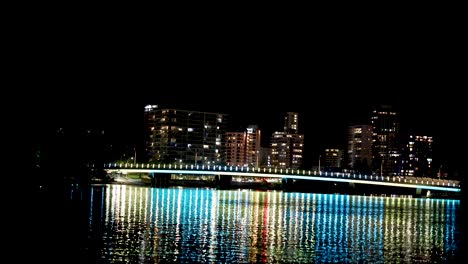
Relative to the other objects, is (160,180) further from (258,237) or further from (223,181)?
(258,237)

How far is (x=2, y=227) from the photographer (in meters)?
41.0

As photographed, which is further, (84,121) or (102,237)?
(84,121)

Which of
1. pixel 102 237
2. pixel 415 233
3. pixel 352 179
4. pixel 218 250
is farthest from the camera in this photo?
pixel 352 179

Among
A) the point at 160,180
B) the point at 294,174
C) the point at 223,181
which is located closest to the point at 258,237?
the point at 294,174

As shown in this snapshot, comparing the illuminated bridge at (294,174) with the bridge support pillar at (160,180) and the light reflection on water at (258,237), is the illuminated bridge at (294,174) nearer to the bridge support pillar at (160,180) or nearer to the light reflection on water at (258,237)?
the bridge support pillar at (160,180)

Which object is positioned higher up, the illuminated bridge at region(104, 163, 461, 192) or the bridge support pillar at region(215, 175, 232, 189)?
the illuminated bridge at region(104, 163, 461, 192)

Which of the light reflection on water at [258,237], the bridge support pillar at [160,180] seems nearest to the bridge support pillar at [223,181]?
the bridge support pillar at [160,180]

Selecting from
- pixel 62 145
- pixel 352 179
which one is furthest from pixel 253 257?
pixel 352 179

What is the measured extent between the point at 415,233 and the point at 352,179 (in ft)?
348

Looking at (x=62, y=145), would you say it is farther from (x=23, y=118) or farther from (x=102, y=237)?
(x=102, y=237)

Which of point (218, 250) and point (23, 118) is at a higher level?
point (23, 118)

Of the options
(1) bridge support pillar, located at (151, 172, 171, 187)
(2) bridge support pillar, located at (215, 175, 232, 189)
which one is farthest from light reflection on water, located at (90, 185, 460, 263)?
(2) bridge support pillar, located at (215, 175, 232, 189)

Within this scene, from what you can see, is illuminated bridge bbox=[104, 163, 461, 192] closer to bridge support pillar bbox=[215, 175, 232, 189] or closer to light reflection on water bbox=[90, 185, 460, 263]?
bridge support pillar bbox=[215, 175, 232, 189]

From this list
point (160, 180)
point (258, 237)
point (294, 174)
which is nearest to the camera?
point (258, 237)
